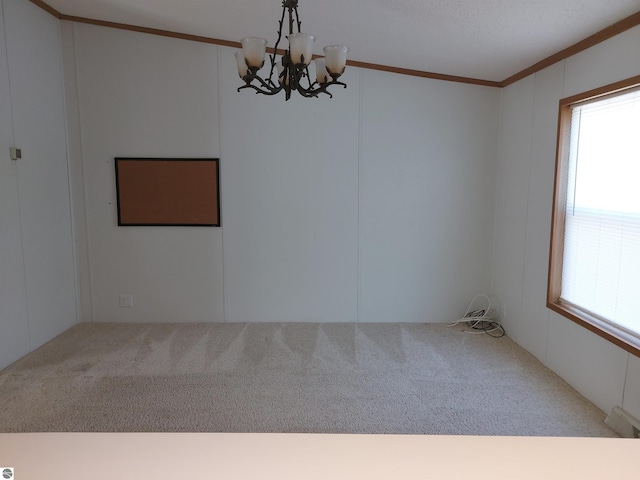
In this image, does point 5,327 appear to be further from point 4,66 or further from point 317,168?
point 317,168

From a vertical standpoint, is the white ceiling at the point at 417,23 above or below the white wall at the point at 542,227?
above

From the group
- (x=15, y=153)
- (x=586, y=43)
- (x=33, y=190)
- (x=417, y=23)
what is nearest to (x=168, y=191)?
(x=33, y=190)

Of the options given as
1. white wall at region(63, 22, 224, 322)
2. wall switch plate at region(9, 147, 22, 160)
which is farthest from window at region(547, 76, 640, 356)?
wall switch plate at region(9, 147, 22, 160)

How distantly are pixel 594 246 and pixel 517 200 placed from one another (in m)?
1.08

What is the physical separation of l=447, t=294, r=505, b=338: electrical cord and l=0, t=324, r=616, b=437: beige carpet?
0.52 ft

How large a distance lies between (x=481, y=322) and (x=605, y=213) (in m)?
1.95

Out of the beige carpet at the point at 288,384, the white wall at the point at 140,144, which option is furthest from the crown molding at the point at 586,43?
the white wall at the point at 140,144

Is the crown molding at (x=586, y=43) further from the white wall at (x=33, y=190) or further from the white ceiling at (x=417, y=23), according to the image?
the white wall at (x=33, y=190)

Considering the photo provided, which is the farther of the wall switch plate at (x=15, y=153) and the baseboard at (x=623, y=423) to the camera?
the wall switch plate at (x=15, y=153)

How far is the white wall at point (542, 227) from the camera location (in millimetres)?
2701

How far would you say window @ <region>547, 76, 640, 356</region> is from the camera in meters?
2.68

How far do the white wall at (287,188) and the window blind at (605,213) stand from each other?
1.26 meters

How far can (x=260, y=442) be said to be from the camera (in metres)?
0.82

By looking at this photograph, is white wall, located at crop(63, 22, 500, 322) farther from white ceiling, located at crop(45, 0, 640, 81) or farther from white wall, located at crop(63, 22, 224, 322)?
white ceiling, located at crop(45, 0, 640, 81)
